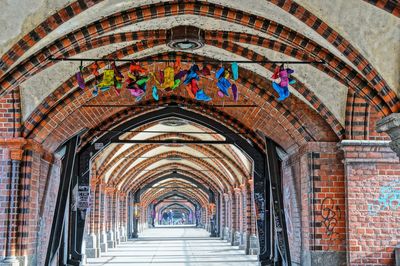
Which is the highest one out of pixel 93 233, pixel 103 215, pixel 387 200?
pixel 387 200

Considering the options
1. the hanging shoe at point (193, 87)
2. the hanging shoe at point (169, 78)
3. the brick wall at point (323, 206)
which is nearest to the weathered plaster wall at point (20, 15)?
the hanging shoe at point (169, 78)

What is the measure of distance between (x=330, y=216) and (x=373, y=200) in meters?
0.93

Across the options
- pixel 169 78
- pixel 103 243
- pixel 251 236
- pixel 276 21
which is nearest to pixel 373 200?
pixel 276 21

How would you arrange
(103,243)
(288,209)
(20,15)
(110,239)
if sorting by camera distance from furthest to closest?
(110,239) < (103,243) < (288,209) < (20,15)

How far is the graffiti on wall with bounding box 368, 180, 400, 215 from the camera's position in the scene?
475 inches

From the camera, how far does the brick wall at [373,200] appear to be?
39.2 ft

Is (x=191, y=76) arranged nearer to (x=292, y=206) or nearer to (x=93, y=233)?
(x=292, y=206)

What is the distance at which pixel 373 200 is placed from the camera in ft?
39.6

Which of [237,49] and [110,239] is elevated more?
[237,49]

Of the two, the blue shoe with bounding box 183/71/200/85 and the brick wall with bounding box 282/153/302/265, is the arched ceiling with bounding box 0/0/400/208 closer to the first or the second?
the brick wall with bounding box 282/153/302/265

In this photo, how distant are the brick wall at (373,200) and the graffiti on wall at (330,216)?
0.45m

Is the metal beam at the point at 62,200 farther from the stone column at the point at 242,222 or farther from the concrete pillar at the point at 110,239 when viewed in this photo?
the concrete pillar at the point at 110,239

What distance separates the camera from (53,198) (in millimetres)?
14867

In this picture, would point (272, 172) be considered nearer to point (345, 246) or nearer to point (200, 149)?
point (345, 246)
